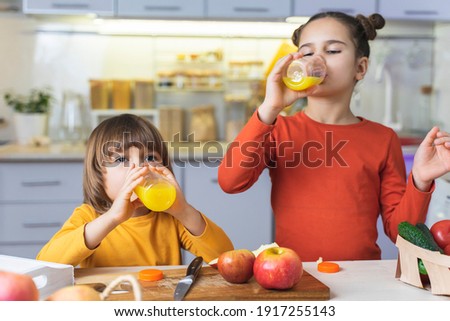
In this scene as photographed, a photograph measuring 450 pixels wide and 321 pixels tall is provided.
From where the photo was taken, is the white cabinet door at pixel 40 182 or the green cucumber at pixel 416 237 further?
the white cabinet door at pixel 40 182

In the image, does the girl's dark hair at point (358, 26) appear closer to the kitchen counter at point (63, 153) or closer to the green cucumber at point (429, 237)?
the green cucumber at point (429, 237)

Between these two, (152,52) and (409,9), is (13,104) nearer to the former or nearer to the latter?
(152,52)

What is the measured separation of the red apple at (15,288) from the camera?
591 mm

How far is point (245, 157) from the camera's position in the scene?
1.16 m

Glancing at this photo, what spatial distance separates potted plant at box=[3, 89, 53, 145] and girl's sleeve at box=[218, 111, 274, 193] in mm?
1778

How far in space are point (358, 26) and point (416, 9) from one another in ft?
5.37

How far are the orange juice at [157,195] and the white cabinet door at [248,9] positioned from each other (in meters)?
1.85

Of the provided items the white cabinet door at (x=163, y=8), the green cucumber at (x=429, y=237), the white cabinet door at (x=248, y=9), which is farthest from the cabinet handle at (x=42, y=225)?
the green cucumber at (x=429, y=237)

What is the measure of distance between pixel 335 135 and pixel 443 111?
1.93 meters

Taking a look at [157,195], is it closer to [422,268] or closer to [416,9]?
[422,268]

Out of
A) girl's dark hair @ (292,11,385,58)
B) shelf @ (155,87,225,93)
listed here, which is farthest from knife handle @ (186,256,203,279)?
shelf @ (155,87,225,93)

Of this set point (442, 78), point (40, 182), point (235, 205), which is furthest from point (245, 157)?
point (442, 78)

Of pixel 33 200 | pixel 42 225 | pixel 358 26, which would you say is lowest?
pixel 42 225

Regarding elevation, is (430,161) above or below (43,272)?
above
